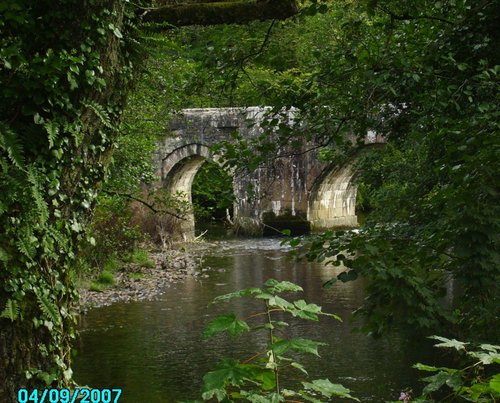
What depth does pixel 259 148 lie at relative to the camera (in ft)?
19.7

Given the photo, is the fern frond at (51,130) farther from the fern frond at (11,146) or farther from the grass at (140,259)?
the grass at (140,259)

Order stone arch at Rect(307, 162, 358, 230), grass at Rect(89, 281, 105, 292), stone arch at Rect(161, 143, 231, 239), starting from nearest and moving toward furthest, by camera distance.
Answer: grass at Rect(89, 281, 105, 292), stone arch at Rect(307, 162, 358, 230), stone arch at Rect(161, 143, 231, 239)

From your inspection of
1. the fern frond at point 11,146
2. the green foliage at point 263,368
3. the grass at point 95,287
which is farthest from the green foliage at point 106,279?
the green foliage at point 263,368

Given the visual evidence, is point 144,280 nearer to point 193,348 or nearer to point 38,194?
point 193,348

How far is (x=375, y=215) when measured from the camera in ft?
23.8

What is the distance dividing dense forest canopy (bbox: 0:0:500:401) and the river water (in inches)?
23.2

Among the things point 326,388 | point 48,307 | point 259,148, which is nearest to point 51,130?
point 48,307

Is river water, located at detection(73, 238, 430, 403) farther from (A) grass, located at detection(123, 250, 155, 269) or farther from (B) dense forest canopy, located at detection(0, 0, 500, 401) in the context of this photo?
(A) grass, located at detection(123, 250, 155, 269)

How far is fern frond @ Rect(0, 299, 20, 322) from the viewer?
385cm

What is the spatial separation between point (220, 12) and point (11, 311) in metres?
2.14

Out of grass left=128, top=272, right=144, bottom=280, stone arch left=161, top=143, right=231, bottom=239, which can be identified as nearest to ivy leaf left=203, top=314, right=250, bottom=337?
grass left=128, top=272, right=144, bottom=280

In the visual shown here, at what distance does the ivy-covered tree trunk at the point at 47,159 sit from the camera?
12.9 feet

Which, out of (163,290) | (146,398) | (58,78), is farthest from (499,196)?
(163,290)

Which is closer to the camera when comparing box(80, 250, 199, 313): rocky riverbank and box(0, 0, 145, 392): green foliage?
box(0, 0, 145, 392): green foliage
